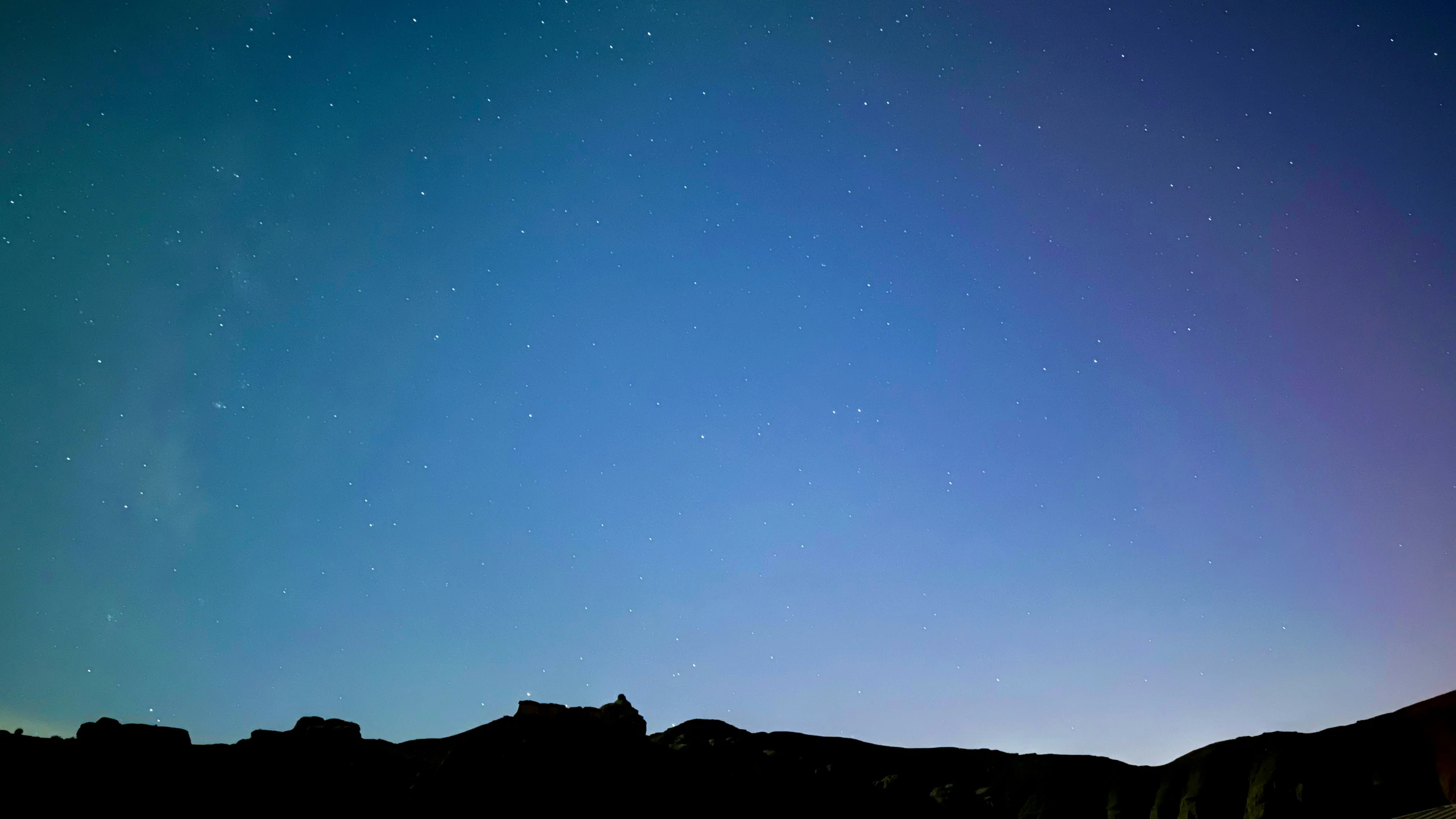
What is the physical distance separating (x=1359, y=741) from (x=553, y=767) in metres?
50.2

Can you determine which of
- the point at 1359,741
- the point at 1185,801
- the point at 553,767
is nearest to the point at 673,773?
the point at 553,767

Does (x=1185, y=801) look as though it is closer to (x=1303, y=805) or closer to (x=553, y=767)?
(x=1303, y=805)

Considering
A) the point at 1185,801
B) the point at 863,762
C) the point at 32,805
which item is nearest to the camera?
the point at 32,805

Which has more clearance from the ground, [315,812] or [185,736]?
[185,736]

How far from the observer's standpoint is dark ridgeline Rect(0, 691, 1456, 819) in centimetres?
4734

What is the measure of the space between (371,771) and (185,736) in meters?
10.8

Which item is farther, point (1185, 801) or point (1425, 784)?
point (1185, 801)

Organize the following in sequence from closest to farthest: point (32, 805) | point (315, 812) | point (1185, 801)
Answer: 1. point (32, 805)
2. point (315, 812)
3. point (1185, 801)

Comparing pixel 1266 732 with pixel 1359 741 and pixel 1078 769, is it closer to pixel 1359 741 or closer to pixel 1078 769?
pixel 1359 741

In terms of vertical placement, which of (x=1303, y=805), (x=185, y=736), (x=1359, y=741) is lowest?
(x=1303, y=805)

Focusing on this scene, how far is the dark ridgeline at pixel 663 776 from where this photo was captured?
47.3m

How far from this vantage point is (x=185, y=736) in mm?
50000

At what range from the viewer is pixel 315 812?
4794 cm

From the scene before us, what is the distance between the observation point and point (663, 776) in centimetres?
5672
